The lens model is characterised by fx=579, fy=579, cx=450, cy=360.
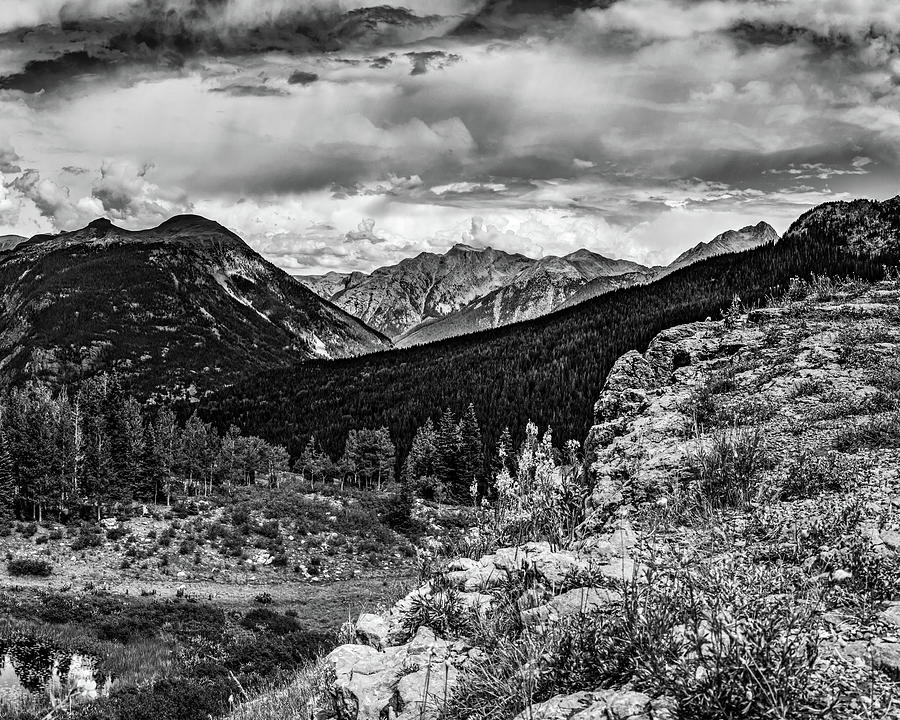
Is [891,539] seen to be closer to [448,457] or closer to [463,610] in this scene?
[463,610]

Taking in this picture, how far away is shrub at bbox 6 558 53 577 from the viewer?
34562mm

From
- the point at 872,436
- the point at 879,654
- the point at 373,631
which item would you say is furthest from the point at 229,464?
the point at 879,654

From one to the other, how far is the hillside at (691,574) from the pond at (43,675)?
41.4 feet

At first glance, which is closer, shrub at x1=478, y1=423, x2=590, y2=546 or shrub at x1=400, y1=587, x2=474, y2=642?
shrub at x1=400, y1=587, x2=474, y2=642

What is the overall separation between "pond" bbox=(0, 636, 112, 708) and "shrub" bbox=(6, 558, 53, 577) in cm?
1774

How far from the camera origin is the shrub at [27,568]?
113 feet

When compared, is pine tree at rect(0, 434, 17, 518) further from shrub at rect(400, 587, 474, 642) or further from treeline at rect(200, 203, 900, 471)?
treeline at rect(200, 203, 900, 471)

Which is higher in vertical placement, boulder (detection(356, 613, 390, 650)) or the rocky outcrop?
the rocky outcrop

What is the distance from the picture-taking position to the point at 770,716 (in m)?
3.02

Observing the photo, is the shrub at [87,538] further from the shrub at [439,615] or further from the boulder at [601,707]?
the boulder at [601,707]

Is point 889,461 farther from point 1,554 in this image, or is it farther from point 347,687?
point 1,554

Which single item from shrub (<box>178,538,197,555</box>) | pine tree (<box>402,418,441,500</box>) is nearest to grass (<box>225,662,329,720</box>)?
shrub (<box>178,538,197,555</box>)

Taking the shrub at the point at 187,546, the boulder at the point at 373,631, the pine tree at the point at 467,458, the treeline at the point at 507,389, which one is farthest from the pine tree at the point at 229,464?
the boulder at the point at 373,631

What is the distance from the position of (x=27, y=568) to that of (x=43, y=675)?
72.8 feet
